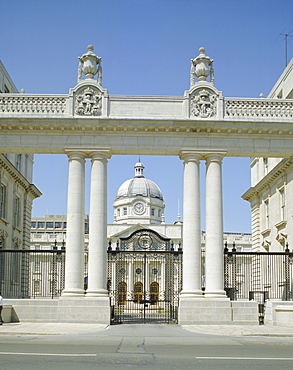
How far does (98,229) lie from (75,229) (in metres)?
1.18

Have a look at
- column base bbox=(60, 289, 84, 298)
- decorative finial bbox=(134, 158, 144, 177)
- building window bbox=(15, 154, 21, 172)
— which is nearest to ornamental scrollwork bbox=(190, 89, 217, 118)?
column base bbox=(60, 289, 84, 298)

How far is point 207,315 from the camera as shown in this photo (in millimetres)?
25641

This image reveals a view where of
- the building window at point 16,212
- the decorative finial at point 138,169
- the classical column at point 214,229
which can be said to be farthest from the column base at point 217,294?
the decorative finial at point 138,169

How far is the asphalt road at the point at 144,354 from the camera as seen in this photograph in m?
11.3

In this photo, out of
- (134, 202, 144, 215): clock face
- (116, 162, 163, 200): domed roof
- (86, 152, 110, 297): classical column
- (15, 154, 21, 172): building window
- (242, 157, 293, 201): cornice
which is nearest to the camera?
(86, 152, 110, 297): classical column

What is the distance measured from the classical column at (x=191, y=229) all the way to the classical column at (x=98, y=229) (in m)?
4.14

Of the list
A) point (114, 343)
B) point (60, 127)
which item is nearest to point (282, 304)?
point (114, 343)

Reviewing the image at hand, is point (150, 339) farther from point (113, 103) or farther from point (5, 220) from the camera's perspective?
point (5, 220)

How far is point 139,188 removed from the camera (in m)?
Result: 126

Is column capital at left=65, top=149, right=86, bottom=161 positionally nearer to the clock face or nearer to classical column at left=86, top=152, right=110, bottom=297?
classical column at left=86, top=152, right=110, bottom=297

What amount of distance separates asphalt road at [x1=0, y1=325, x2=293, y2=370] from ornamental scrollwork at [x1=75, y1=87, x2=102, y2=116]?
13554 mm

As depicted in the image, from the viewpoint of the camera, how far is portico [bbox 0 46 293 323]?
26.7m

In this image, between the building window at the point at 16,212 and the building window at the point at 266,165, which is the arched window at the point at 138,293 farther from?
the building window at the point at 266,165

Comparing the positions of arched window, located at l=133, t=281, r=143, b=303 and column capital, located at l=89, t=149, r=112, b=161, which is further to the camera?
arched window, located at l=133, t=281, r=143, b=303
